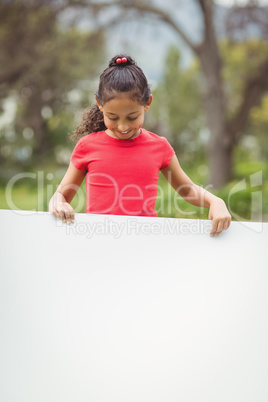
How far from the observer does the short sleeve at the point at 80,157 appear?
2.07 metres

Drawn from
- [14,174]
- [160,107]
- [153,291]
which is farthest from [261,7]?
[160,107]

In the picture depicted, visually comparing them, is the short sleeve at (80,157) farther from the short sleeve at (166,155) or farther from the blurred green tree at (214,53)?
the blurred green tree at (214,53)

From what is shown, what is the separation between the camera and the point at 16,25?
9727mm

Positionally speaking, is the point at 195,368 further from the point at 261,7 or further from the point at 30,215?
the point at 261,7

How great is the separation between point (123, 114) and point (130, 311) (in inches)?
29.6

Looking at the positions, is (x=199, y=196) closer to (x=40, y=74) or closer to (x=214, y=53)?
(x=214, y=53)

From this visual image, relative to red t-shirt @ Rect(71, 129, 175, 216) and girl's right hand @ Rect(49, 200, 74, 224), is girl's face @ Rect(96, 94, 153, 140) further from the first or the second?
girl's right hand @ Rect(49, 200, 74, 224)

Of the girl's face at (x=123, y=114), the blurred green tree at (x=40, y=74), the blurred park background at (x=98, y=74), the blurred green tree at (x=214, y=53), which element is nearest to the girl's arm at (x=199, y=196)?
the girl's face at (x=123, y=114)

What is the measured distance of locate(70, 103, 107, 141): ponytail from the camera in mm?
2172

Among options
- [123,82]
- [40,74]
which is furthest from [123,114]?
[40,74]

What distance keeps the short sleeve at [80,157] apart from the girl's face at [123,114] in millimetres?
178

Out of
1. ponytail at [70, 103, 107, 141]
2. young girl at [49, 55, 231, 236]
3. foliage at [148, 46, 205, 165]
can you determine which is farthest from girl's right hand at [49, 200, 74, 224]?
foliage at [148, 46, 205, 165]

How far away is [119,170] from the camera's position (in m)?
2.05

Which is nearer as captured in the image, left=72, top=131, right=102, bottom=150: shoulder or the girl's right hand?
the girl's right hand
